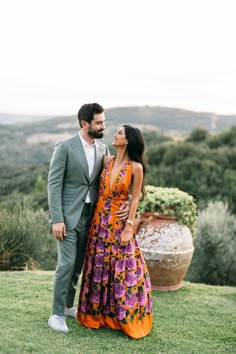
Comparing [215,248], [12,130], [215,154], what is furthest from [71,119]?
[215,248]

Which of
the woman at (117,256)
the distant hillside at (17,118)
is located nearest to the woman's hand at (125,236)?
the woman at (117,256)

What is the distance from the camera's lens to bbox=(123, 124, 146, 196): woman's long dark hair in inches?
179

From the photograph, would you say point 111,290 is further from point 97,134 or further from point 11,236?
point 11,236

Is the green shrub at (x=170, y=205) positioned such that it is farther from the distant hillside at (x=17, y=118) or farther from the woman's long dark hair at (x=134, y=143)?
the distant hillside at (x=17, y=118)

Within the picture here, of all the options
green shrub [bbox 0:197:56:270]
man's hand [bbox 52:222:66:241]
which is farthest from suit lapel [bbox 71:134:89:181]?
green shrub [bbox 0:197:56:270]

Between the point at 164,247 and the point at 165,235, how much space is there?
0.15 metres

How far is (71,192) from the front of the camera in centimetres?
455

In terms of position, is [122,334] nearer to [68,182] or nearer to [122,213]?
[122,213]

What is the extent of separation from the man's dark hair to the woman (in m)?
0.28

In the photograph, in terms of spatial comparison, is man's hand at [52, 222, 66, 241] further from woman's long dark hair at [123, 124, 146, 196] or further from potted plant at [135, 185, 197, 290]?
potted plant at [135, 185, 197, 290]

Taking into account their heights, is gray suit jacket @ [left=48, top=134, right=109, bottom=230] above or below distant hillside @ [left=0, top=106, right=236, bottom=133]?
above

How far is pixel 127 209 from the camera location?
4656mm

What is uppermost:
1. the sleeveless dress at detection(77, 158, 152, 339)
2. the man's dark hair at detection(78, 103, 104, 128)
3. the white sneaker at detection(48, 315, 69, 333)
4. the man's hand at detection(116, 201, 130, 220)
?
the man's dark hair at detection(78, 103, 104, 128)

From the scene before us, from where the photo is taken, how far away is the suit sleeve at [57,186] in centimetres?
443
